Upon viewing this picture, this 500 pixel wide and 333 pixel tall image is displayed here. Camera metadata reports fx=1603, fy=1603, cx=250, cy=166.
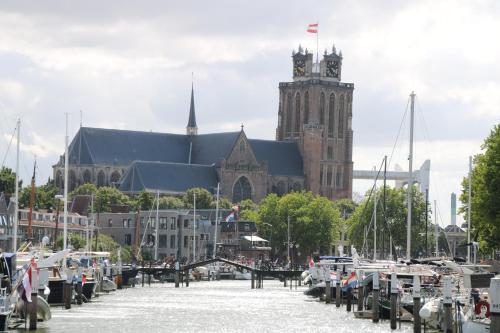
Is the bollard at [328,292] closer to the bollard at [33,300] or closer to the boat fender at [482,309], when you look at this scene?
the bollard at [33,300]

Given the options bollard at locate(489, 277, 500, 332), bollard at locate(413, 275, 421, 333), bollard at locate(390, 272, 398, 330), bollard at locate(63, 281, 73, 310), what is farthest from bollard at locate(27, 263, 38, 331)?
bollard at locate(489, 277, 500, 332)

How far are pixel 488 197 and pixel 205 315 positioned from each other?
69.7ft

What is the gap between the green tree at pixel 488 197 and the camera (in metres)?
102

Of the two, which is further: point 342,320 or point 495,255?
point 495,255

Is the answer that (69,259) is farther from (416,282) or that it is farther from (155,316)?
(416,282)

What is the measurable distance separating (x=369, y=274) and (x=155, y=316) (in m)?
13.3

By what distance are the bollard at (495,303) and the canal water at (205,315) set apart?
837 inches

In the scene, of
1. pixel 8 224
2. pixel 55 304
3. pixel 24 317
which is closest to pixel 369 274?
pixel 55 304

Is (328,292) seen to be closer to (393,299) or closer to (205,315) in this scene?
(205,315)

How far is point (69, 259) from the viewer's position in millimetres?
106125

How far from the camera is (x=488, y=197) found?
4048 inches

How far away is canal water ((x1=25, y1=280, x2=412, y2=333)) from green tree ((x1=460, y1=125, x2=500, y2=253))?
11.7 m

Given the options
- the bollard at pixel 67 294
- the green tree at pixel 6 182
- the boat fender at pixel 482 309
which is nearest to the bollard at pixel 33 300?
the bollard at pixel 67 294

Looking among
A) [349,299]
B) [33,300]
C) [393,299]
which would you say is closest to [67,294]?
[349,299]
